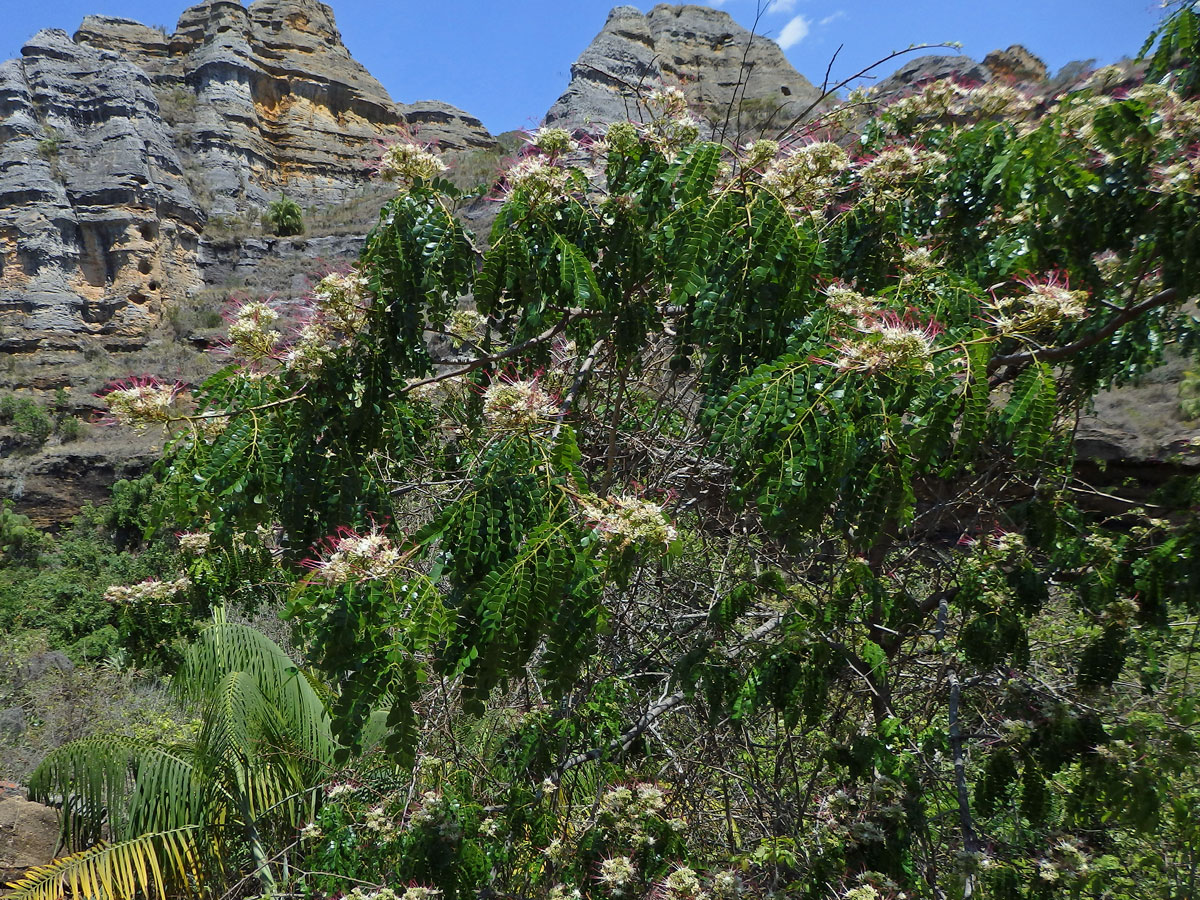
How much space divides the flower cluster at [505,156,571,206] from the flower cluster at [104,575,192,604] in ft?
10.2

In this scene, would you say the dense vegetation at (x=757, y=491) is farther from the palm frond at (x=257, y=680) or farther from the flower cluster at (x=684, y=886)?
the palm frond at (x=257, y=680)

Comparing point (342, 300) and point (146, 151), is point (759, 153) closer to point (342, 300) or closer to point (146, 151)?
point (342, 300)

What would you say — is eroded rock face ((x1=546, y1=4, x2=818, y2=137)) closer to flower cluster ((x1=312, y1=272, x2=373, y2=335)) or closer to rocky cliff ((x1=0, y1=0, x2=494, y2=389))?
rocky cliff ((x1=0, y1=0, x2=494, y2=389))

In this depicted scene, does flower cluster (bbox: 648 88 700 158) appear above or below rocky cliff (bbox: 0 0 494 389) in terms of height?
below

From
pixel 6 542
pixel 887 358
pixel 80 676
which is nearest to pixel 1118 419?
pixel 887 358

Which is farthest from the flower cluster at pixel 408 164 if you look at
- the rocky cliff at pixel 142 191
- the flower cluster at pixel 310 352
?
the rocky cliff at pixel 142 191

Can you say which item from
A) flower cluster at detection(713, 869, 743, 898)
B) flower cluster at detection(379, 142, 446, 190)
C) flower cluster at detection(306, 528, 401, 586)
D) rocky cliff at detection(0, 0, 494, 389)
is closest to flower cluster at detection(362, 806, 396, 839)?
flower cluster at detection(713, 869, 743, 898)

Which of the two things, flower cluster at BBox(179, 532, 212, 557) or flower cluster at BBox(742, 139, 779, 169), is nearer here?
flower cluster at BBox(742, 139, 779, 169)

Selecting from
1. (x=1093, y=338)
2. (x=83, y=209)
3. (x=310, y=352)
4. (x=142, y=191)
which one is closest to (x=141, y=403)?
(x=310, y=352)

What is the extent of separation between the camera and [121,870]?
5043 mm

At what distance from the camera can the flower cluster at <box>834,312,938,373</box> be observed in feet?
6.63

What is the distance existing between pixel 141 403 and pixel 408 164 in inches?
45.9

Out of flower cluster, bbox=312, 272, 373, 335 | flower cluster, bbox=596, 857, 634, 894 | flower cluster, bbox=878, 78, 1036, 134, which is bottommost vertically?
flower cluster, bbox=596, 857, 634, 894

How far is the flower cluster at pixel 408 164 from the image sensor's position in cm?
279
